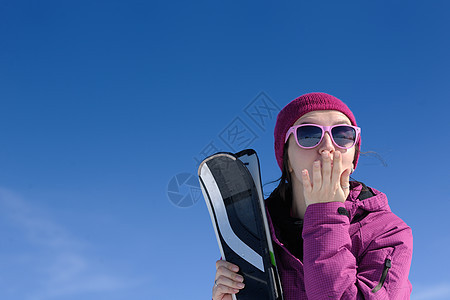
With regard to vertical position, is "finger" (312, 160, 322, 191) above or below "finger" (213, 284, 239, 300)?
above

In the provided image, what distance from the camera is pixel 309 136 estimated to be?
2.83 metres

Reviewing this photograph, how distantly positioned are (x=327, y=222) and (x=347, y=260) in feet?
0.80

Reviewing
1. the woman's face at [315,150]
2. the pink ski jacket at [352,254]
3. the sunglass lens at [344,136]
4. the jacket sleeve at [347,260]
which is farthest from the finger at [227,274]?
the sunglass lens at [344,136]

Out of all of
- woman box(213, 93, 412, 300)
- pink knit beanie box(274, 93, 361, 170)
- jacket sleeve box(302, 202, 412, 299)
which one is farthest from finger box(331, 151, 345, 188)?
pink knit beanie box(274, 93, 361, 170)

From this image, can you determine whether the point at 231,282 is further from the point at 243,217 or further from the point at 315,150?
the point at 315,150

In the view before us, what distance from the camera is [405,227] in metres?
2.70

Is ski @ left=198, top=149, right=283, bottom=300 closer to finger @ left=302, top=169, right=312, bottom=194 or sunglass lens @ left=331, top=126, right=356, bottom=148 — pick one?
finger @ left=302, top=169, right=312, bottom=194

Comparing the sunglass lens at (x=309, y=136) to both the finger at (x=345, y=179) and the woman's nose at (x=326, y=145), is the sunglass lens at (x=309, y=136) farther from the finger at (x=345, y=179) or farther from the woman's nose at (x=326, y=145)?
the finger at (x=345, y=179)

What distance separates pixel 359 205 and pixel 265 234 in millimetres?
698

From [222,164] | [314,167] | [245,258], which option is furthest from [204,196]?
[314,167]

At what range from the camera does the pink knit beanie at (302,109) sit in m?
2.95

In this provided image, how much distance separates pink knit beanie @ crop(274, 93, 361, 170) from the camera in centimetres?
295

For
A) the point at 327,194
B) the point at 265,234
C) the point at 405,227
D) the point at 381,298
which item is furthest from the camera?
the point at 265,234

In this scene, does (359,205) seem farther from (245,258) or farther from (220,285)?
(220,285)
